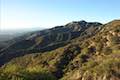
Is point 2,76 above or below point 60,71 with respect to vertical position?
above

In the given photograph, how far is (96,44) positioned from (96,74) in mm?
67640

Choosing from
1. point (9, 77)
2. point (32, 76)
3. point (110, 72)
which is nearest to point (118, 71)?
point (110, 72)

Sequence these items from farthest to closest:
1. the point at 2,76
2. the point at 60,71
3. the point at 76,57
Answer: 1. the point at 76,57
2. the point at 60,71
3. the point at 2,76

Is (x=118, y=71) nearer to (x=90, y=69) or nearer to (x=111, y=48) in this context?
(x=90, y=69)

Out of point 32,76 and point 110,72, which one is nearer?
point 32,76

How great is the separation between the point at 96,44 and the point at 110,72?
2766 inches

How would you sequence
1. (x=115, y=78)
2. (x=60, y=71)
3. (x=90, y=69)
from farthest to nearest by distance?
(x=60, y=71)
(x=90, y=69)
(x=115, y=78)

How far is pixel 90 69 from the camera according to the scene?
137375 mm

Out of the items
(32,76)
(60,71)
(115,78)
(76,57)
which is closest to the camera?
(32,76)

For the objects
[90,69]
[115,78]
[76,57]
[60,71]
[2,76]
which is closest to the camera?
[2,76]

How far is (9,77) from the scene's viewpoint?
89.6 metres

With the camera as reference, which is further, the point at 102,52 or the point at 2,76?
the point at 102,52

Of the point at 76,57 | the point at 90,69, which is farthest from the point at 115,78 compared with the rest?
the point at 76,57

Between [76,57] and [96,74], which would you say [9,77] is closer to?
[96,74]
